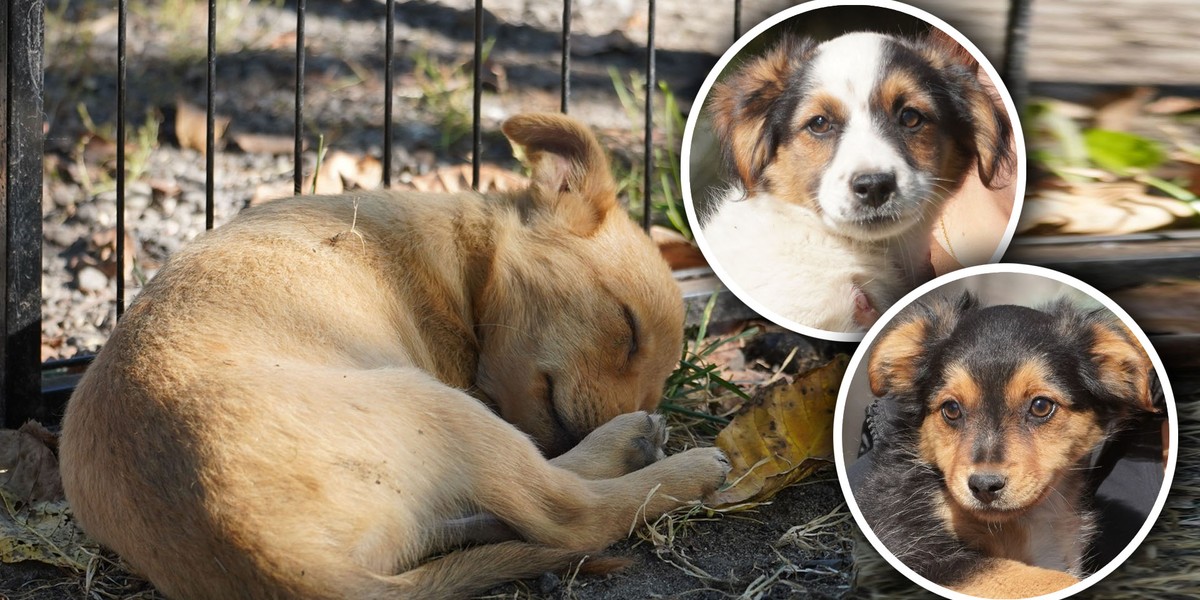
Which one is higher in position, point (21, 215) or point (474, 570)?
point (21, 215)

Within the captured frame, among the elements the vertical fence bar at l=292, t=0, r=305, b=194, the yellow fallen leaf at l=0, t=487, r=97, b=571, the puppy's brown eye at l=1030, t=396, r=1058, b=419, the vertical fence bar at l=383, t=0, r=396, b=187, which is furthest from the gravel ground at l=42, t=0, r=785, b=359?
the puppy's brown eye at l=1030, t=396, r=1058, b=419

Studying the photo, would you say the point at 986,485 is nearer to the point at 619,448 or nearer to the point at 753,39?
the point at 619,448

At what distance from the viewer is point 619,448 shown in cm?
371

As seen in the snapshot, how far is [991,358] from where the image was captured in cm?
311

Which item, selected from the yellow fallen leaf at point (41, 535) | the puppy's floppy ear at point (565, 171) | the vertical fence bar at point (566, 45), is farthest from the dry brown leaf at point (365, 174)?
the yellow fallen leaf at point (41, 535)

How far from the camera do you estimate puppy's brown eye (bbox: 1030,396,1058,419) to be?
3.05 metres

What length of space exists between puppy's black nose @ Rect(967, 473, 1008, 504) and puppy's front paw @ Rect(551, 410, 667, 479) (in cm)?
104

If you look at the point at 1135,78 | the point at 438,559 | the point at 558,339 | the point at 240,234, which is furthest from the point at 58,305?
the point at 1135,78

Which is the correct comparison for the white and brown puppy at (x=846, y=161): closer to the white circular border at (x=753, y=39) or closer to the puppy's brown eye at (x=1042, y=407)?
the white circular border at (x=753, y=39)

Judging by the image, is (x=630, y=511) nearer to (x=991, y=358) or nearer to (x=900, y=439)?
(x=900, y=439)

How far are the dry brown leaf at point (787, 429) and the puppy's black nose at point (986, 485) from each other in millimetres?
969

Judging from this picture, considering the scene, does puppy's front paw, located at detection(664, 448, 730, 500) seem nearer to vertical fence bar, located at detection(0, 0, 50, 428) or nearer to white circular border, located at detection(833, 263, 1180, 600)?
white circular border, located at detection(833, 263, 1180, 600)

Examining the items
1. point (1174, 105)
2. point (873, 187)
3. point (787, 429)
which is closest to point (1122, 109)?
point (1174, 105)

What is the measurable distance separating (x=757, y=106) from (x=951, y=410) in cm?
139
